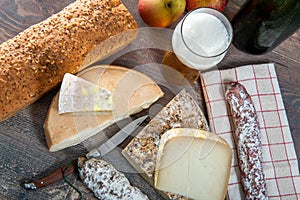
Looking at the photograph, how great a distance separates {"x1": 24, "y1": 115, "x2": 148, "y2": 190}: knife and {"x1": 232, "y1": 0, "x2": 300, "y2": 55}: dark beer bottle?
1.52 feet

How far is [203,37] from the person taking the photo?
160 cm

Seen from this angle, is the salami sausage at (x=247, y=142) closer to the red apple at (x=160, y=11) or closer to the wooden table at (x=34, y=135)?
the wooden table at (x=34, y=135)

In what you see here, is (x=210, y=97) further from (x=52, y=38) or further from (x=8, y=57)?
(x=8, y=57)

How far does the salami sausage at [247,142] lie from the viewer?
1.71m

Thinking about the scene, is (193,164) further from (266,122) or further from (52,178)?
(52,178)

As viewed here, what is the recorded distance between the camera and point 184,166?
5.48ft

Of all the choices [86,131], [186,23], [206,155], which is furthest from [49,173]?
[186,23]

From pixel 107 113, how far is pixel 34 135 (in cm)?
27

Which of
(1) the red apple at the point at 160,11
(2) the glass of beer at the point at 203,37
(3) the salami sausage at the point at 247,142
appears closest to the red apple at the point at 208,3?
(1) the red apple at the point at 160,11

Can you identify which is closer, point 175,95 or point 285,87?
point 175,95

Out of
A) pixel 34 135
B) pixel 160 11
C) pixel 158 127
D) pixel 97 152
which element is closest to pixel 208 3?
pixel 160 11

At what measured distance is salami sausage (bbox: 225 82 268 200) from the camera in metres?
1.71

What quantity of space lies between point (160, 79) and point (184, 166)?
0.33m

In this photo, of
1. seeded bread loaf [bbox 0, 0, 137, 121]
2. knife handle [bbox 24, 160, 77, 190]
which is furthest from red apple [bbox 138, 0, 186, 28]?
knife handle [bbox 24, 160, 77, 190]
